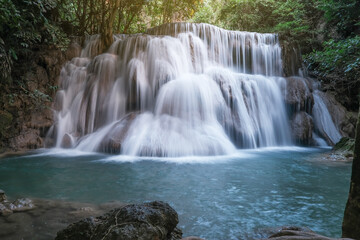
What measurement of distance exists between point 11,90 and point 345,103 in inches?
620

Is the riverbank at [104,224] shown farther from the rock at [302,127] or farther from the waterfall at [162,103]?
the rock at [302,127]

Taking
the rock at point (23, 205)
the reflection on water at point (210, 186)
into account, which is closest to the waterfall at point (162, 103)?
the reflection on water at point (210, 186)

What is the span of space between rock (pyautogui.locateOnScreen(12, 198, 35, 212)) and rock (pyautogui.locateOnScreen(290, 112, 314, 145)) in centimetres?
1074

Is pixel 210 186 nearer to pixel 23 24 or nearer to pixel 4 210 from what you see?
pixel 4 210

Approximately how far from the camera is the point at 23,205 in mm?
4027

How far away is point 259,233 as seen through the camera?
135 inches

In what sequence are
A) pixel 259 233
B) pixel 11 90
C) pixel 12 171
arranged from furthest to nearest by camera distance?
pixel 11 90 < pixel 12 171 < pixel 259 233

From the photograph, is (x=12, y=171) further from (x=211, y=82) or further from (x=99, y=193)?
(x=211, y=82)

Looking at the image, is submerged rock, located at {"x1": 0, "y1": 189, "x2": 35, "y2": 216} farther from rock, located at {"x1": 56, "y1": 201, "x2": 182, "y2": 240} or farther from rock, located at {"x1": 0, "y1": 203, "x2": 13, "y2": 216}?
rock, located at {"x1": 56, "y1": 201, "x2": 182, "y2": 240}

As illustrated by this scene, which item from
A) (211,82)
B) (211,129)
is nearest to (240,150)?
(211,129)

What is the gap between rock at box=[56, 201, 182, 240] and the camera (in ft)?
7.13

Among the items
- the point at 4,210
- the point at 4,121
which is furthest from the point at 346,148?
the point at 4,121

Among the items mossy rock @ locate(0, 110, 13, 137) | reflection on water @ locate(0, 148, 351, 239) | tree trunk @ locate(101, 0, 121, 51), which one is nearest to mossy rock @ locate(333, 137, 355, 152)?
reflection on water @ locate(0, 148, 351, 239)

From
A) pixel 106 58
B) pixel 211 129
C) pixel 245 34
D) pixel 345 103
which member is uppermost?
pixel 245 34
